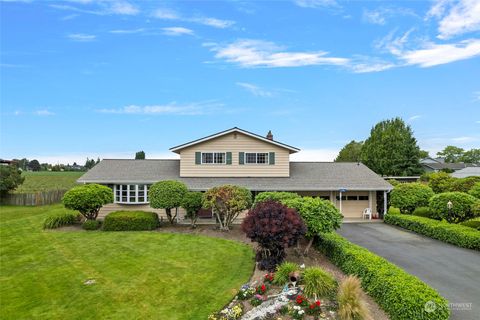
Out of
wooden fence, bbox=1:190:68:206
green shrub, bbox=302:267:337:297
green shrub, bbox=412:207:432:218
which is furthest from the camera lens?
wooden fence, bbox=1:190:68:206

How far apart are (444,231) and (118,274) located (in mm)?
15693

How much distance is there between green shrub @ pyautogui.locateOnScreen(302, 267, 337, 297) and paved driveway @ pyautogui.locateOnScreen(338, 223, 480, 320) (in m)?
2.95

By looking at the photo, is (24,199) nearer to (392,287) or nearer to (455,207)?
(392,287)

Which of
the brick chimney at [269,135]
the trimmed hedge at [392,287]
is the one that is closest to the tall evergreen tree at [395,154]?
the brick chimney at [269,135]

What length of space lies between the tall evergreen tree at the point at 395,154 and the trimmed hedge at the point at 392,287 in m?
47.7

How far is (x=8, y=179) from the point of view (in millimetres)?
30250

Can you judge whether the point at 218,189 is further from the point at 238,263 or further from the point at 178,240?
the point at 238,263

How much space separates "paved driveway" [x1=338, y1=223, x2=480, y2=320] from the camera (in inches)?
357

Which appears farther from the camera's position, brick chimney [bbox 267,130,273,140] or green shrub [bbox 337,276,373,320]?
brick chimney [bbox 267,130,273,140]

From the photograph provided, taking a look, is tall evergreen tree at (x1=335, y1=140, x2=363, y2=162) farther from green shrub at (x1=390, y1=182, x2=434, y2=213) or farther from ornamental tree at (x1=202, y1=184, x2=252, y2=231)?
ornamental tree at (x1=202, y1=184, x2=252, y2=231)

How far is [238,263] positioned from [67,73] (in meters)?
17.2

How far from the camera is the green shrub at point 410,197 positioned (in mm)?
21953

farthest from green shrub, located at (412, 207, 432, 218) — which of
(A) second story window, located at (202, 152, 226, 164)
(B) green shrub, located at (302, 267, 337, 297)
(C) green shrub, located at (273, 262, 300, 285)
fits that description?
(B) green shrub, located at (302, 267, 337, 297)

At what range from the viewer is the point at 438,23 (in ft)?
55.2
